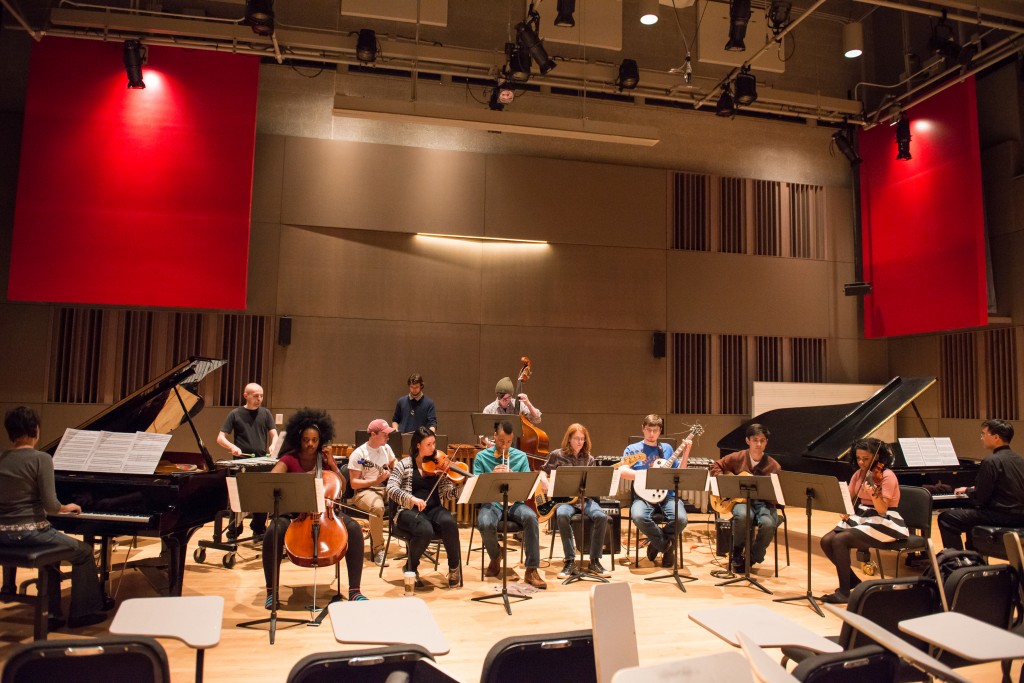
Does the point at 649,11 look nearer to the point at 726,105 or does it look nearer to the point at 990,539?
the point at 726,105

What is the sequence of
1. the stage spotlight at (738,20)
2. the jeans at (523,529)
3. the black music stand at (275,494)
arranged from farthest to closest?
the stage spotlight at (738,20)
the jeans at (523,529)
the black music stand at (275,494)

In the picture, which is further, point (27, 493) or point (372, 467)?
point (372, 467)

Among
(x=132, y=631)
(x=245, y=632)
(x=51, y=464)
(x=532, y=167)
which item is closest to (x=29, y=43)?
(x=532, y=167)

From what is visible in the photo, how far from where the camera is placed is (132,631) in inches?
84.5

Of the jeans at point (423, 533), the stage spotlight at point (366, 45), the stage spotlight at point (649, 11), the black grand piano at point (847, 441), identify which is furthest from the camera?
the stage spotlight at point (649, 11)

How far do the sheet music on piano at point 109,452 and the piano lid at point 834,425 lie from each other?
517cm

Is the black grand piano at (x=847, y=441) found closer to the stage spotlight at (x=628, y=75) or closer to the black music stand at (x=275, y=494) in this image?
the black music stand at (x=275, y=494)

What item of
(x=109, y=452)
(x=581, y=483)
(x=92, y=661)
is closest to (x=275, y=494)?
(x=109, y=452)

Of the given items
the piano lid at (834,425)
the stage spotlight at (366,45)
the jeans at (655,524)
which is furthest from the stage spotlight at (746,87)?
the jeans at (655,524)

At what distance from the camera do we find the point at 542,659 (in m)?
1.96

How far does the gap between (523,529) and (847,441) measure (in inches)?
116

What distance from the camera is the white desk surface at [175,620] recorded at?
212 cm

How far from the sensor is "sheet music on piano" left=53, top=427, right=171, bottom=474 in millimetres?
4285

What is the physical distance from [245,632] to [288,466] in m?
1.05
